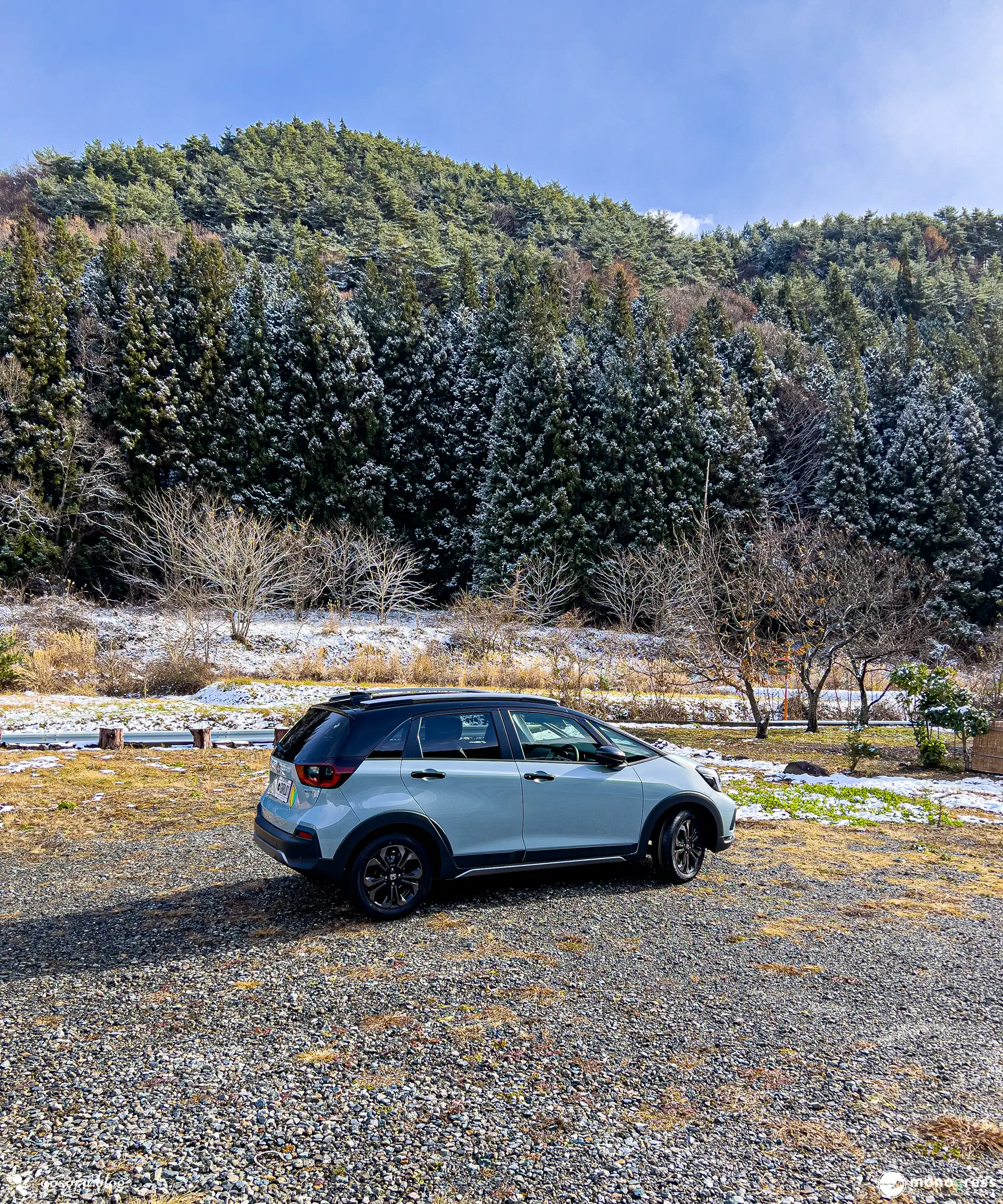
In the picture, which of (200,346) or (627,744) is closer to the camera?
(627,744)

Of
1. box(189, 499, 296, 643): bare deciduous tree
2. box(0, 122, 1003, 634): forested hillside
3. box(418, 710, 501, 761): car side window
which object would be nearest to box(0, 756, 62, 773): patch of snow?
box(418, 710, 501, 761): car side window

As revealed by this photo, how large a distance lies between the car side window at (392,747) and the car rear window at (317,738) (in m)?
0.25

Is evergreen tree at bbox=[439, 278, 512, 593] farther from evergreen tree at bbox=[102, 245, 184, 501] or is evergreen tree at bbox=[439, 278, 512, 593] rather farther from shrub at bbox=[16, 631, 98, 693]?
shrub at bbox=[16, 631, 98, 693]

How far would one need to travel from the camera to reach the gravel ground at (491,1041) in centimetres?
303

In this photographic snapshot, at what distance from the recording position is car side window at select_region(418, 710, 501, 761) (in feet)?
19.4

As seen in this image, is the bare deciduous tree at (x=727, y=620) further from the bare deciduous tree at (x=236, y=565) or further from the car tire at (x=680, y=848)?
the bare deciduous tree at (x=236, y=565)

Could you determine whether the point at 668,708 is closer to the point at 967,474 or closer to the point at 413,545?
the point at 413,545

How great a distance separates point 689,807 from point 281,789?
11.4 feet

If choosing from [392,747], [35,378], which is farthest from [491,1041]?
[35,378]

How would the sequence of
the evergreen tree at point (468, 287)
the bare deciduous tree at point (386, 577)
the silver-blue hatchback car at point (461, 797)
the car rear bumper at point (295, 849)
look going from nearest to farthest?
the car rear bumper at point (295, 849) → the silver-blue hatchback car at point (461, 797) → the bare deciduous tree at point (386, 577) → the evergreen tree at point (468, 287)

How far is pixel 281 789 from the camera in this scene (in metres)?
5.91

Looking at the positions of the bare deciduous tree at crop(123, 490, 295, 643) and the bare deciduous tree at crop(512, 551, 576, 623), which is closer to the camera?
the bare deciduous tree at crop(123, 490, 295, 643)

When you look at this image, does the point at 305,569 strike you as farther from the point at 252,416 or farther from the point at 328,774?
the point at 328,774

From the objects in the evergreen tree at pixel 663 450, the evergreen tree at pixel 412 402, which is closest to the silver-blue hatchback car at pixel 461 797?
the evergreen tree at pixel 663 450
